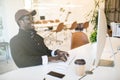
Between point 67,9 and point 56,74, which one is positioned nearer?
point 56,74

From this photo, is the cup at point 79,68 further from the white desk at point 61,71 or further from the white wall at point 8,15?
the white wall at point 8,15

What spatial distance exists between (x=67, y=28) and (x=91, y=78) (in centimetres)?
490

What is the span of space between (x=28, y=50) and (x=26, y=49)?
35mm

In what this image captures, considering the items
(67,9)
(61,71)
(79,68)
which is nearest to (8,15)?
(61,71)

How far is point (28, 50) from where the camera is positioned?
2.27 m

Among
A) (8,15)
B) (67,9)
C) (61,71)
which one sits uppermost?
(67,9)

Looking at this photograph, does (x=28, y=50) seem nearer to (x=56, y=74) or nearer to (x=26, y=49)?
(x=26, y=49)

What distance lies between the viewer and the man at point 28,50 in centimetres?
179

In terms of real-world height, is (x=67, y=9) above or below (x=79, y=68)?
above

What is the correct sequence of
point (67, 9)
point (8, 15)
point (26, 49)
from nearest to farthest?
point (26, 49), point (8, 15), point (67, 9)

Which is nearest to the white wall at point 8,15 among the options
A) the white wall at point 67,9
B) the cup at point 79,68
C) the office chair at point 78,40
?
the office chair at point 78,40

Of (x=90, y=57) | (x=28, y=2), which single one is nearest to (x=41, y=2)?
(x=28, y=2)

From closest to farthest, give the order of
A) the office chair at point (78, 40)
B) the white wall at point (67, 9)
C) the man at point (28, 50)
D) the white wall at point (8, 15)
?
1. the man at point (28, 50)
2. the office chair at point (78, 40)
3. the white wall at point (8, 15)
4. the white wall at point (67, 9)

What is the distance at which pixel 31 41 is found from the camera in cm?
241
